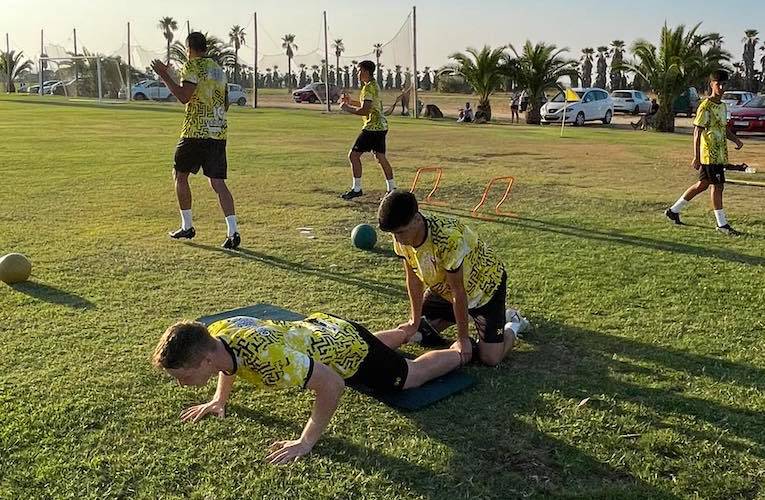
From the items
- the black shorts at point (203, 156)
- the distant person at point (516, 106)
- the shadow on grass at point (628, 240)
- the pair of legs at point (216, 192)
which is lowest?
the shadow on grass at point (628, 240)

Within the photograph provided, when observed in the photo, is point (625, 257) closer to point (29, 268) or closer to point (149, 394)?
point (149, 394)

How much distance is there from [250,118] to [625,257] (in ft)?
81.9

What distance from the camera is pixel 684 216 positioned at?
9.61m

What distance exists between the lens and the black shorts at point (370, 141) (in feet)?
35.0

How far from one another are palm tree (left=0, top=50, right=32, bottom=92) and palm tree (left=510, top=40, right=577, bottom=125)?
38950 mm

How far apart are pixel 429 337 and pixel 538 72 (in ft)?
106

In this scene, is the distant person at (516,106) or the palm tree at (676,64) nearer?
the palm tree at (676,64)

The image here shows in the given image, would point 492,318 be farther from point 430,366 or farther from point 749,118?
point 749,118

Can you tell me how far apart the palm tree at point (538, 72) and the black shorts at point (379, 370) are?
3225 cm

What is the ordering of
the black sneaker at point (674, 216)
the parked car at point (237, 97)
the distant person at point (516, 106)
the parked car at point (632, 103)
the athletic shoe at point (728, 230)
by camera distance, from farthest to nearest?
the parked car at point (237, 97) → the parked car at point (632, 103) → the distant person at point (516, 106) → the black sneaker at point (674, 216) → the athletic shoe at point (728, 230)

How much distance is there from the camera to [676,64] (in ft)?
97.0

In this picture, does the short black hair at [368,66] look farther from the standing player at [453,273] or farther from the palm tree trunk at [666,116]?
the palm tree trunk at [666,116]

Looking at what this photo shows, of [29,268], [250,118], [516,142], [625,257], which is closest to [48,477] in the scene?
[29,268]

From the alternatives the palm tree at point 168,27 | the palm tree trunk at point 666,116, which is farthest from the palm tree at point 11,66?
the palm tree trunk at point 666,116
